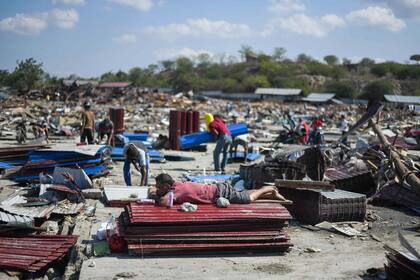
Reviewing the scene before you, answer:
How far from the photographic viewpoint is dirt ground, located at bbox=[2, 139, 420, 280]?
17.4 feet

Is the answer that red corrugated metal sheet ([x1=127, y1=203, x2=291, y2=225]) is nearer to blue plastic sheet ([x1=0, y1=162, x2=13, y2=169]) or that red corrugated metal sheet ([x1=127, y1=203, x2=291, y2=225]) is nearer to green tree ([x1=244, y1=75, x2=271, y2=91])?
blue plastic sheet ([x1=0, y1=162, x2=13, y2=169])

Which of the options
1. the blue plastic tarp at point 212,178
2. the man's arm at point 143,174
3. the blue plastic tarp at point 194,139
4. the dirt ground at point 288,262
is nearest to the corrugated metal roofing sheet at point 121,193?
the man's arm at point 143,174

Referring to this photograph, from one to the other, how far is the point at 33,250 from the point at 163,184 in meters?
1.83

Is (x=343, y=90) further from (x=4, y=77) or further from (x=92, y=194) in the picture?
(x=92, y=194)

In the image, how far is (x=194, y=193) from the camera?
6.57 meters

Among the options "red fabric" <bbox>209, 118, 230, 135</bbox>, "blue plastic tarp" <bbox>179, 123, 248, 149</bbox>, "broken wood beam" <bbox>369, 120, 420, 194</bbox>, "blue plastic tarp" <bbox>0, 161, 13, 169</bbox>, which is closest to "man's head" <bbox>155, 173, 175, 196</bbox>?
"broken wood beam" <bbox>369, 120, 420, 194</bbox>

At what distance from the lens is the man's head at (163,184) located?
6344mm

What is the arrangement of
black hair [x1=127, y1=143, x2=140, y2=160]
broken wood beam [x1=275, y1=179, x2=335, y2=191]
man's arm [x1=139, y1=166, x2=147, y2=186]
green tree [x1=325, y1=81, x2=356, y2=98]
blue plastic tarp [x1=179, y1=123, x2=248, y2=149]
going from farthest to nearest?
green tree [x1=325, y1=81, x2=356, y2=98], blue plastic tarp [x1=179, y1=123, x2=248, y2=149], man's arm [x1=139, y1=166, x2=147, y2=186], black hair [x1=127, y1=143, x2=140, y2=160], broken wood beam [x1=275, y1=179, x2=335, y2=191]

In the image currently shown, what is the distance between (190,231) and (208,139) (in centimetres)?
1113

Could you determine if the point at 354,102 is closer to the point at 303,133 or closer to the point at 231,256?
the point at 303,133

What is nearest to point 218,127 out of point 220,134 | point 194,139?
point 220,134

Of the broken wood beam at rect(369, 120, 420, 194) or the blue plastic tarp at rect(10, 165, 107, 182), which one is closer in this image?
the broken wood beam at rect(369, 120, 420, 194)

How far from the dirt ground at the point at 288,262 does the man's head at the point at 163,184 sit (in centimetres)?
98

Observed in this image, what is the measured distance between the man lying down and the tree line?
46582 millimetres
